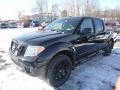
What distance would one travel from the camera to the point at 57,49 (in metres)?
4.59

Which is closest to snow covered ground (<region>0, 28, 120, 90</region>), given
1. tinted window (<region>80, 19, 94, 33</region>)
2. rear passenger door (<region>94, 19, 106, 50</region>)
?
rear passenger door (<region>94, 19, 106, 50</region>)

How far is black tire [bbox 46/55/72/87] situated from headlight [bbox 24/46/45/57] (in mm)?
455

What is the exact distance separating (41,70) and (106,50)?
14.0 ft

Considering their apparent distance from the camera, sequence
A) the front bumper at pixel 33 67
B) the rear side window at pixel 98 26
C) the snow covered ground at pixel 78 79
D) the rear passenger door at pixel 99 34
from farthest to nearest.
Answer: the rear side window at pixel 98 26 → the rear passenger door at pixel 99 34 → the snow covered ground at pixel 78 79 → the front bumper at pixel 33 67

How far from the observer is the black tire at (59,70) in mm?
4562

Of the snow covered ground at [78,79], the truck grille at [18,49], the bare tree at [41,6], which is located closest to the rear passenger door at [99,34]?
the snow covered ground at [78,79]

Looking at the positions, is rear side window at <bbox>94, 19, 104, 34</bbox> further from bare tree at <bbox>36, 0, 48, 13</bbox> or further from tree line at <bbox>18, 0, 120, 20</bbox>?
bare tree at <bbox>36, 0, 48, 13</bbox>

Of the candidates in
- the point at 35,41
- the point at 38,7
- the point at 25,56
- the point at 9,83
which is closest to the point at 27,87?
the point at 9,83

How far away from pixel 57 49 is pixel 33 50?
0.59 metres

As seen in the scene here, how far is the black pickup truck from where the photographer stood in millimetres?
4348

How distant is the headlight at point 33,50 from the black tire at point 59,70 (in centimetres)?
45

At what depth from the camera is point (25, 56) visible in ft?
14.5

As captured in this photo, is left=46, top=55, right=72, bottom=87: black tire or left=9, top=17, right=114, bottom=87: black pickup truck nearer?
left=9, top=17, right=114, bottom=87: black pickup truck

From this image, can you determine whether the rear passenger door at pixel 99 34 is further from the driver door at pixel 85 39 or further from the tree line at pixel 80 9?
the tree line at pixel 80 9
